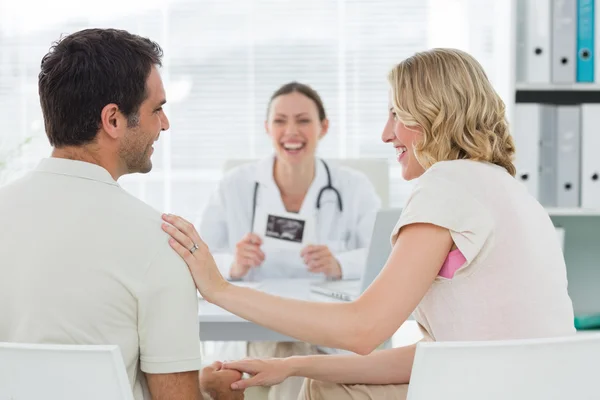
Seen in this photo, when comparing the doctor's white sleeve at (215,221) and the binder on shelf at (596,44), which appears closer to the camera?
the binder on shelf at (596,44)

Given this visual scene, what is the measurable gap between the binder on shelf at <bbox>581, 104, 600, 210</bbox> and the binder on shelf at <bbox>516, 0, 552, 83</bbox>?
18cm

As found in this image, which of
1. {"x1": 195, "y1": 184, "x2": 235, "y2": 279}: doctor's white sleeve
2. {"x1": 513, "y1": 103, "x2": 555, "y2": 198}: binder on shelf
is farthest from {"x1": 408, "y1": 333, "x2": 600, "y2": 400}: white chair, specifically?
{"x1": 195, "y1": 184, "x2": 235, "y2": 279}: doctor's white sleeve

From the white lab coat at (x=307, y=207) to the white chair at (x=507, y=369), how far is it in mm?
1883

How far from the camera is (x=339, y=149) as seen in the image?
4160 mm

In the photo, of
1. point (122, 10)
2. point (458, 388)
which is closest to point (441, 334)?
point (458, 388)

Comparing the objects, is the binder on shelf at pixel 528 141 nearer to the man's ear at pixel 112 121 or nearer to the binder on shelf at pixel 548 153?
the binder on shelf at pixel 548 153

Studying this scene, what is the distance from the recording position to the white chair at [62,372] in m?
0.96

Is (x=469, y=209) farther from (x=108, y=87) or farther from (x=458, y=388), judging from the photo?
(x=108, y=87)

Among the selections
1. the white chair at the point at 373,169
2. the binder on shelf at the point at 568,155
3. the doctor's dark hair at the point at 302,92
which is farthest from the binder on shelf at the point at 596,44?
the doctor's dark hair at the point at 302,92

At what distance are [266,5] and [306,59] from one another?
1.16 ft

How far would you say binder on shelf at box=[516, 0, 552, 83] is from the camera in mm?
2689

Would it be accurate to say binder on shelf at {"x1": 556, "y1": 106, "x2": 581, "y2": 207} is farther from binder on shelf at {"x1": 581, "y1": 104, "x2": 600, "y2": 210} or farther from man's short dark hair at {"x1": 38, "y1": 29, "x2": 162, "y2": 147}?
man's short dark hair at {"x1": 38, "y1": 29, "x2": 162, "y2": 147}

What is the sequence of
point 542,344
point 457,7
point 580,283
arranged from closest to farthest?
point 542,344, point 580,283, point 457,7

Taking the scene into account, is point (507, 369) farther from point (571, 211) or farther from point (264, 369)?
point (571, 211)
